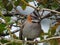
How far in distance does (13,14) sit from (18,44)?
1003 millimetres

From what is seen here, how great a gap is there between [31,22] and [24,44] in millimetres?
745

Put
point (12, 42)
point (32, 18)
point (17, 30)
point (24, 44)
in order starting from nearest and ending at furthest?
point (12, 42), point (24, 44), point (32, 18), point (17, 30)

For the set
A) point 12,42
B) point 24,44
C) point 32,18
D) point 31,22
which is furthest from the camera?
point 31,22

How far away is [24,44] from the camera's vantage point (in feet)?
4.25

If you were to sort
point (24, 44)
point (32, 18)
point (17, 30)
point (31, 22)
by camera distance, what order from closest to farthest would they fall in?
point (24, 44) → point (32, 18) → point (31, 22) → point (17, 30)

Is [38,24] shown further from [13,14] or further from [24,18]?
[13,14]

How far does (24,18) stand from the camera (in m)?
2.13

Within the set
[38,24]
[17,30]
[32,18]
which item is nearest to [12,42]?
[32,18]

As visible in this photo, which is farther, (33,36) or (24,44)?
(33,36)

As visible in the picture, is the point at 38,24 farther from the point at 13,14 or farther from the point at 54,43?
the point at 54,43

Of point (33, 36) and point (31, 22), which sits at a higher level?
point (31, 22)

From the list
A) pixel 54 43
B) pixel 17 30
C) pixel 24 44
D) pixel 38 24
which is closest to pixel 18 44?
pixel 24 44

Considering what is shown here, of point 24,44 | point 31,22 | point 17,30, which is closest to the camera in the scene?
point 24,44

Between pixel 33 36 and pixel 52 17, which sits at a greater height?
pixel 52 17
